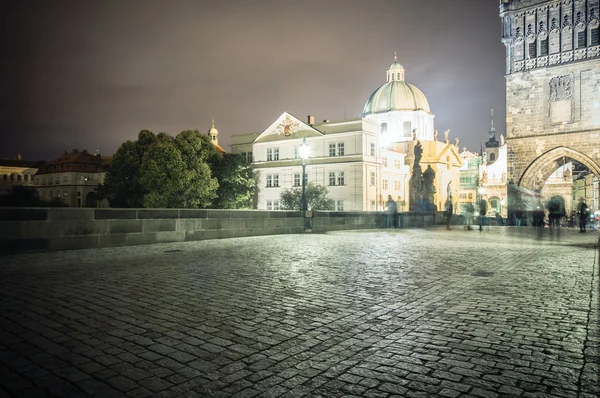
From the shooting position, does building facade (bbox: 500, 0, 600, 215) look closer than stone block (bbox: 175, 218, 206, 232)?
No

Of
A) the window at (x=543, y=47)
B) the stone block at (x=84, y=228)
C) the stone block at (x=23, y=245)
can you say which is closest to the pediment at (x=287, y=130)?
the window at (x=543, y=47)

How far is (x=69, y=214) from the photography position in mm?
11266

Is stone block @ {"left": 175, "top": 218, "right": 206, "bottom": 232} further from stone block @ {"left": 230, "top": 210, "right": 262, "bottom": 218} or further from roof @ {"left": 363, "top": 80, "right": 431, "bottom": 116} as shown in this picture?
roof @ {"left": 363, "top": 80, "right": 431, "bottom": 116}

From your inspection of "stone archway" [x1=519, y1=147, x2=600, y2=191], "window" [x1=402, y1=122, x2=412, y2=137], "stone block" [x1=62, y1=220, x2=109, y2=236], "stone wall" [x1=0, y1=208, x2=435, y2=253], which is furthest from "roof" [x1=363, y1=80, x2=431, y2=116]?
"stone block" [x1=62, y1=220, x2=109, y2=236]

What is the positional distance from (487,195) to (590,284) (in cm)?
8147

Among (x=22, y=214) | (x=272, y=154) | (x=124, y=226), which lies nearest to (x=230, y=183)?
(x=272, y=154)

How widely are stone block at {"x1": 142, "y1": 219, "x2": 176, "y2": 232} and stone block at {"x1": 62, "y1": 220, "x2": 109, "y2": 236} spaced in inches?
49.8

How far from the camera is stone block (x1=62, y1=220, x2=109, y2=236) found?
11.2m

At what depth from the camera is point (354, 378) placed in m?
3.09

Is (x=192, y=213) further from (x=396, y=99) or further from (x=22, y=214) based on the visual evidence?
(x=396, y=99)

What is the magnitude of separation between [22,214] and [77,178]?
9838cm

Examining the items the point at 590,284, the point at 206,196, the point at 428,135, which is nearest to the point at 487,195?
the point at 428,135

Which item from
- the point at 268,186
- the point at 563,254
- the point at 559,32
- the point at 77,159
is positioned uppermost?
the point at 559,32

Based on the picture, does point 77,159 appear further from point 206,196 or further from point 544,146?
→ point 544,146
